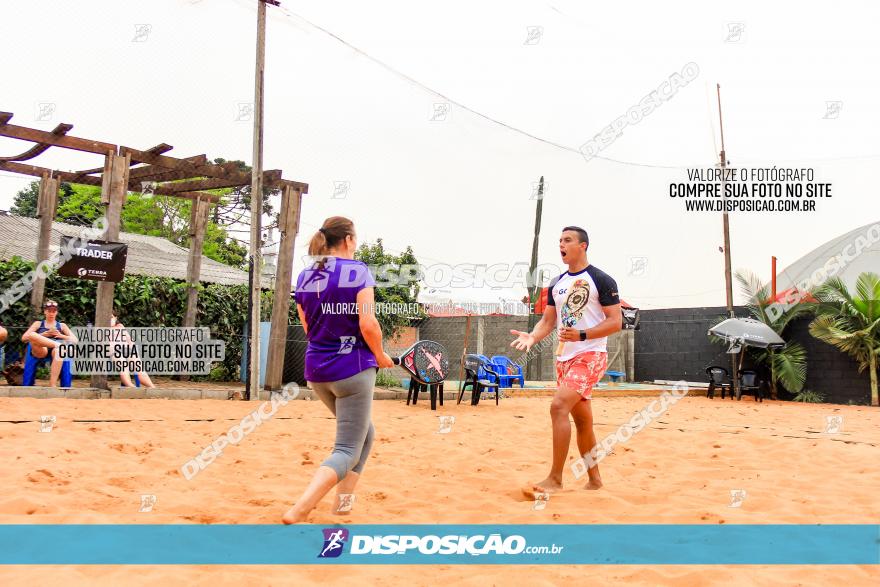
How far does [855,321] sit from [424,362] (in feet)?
35.6

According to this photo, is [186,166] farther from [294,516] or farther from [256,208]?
[294,516]

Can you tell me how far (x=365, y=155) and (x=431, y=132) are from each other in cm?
135

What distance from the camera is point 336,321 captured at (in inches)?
131

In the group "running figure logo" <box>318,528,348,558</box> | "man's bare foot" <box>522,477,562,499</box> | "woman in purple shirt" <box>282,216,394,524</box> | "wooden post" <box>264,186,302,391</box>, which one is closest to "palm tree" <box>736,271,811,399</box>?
"wooden post" <box>264,186,302,391</box>

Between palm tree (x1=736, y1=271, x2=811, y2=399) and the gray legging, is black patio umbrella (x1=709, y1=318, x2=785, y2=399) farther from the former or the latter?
the gray legging

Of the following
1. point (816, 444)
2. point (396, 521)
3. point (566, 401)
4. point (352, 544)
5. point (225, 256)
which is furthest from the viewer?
point (225, 256)

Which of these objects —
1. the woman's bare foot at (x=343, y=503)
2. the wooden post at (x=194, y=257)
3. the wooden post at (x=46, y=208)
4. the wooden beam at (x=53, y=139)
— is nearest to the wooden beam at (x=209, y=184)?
the wooden post at (x=194, y=257)

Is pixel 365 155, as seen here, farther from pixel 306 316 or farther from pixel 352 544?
pixel 352 544

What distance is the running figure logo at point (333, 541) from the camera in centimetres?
282

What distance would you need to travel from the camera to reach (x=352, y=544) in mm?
2959

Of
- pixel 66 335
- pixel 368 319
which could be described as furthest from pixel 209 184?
pixel 368 319

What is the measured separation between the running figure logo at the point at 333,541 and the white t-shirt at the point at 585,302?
1.97m

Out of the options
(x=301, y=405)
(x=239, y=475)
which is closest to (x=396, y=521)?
(x=239, y=475)

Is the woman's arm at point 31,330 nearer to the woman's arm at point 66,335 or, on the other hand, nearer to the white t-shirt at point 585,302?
the woman's arm at point 66,335
